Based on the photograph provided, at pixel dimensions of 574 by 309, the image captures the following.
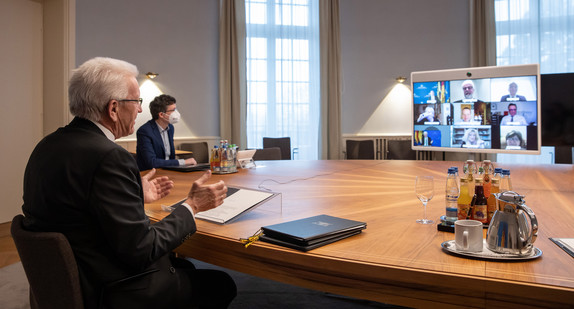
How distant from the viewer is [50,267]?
51.1 inches

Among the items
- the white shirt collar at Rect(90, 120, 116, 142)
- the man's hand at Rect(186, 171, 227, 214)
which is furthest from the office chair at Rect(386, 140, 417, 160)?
the white shirt collar at Rect(90, 120, 116, 142)

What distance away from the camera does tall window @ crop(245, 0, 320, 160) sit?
7.71 metres

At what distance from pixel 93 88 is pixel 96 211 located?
467mm

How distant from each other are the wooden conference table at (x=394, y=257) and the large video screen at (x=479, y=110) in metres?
0.65

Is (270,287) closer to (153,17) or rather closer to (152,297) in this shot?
(152,297)

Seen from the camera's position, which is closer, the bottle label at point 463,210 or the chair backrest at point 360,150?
the bottle label at point 463,210

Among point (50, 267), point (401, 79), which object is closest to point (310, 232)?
point (50, 267)

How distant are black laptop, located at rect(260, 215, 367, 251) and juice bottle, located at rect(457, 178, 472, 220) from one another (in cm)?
37

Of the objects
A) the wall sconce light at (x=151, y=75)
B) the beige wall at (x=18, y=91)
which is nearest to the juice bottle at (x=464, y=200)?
the beige wall at (x=18, y=91)

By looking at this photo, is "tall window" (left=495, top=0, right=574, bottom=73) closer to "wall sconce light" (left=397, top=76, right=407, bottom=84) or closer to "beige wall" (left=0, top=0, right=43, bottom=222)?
"wall sconce light" (left=397, top=76, right=407, bottom=84)

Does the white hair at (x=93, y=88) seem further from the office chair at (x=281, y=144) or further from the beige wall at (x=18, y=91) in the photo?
the office chair at (x=281, y=144)

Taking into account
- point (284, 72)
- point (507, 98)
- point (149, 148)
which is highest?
point (284, 72)

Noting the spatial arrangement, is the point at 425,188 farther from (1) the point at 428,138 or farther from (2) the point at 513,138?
(1) the point at 428,138

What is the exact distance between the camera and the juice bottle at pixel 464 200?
1.63 meters
